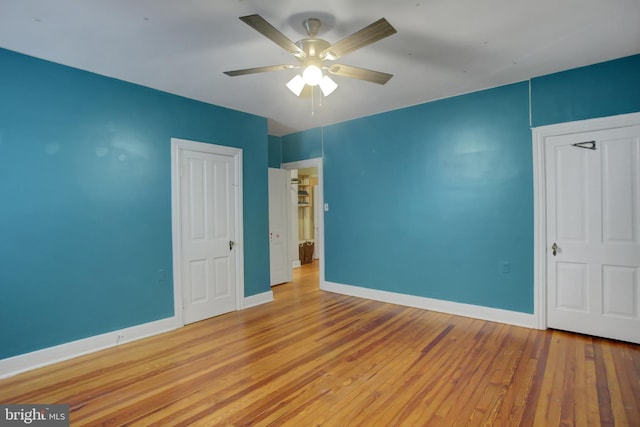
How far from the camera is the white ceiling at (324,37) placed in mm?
2258

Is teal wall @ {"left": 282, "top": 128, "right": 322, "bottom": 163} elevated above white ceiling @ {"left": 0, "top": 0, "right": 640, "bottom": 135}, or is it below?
below

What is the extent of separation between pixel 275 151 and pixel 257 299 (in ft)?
9.36

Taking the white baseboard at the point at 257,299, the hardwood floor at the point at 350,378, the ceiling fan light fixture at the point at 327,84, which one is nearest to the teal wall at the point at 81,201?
the hardwood floor at the point at 350,378

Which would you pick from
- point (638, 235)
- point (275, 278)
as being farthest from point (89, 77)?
point (638, 235)

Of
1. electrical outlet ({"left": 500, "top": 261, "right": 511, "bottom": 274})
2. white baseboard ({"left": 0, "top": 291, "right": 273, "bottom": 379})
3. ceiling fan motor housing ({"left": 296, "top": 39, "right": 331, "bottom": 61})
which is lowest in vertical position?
white baseboard ({"left": 0, "top": 291, "right": 273, "bottom": 379})

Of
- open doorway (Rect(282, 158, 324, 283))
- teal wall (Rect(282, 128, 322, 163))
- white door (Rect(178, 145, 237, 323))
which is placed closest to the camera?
white door (Rect(178, 145, 237, 323))

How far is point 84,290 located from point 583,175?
5.32 metres

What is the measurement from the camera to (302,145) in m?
5.87

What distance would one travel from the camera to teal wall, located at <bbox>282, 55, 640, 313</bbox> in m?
3.50

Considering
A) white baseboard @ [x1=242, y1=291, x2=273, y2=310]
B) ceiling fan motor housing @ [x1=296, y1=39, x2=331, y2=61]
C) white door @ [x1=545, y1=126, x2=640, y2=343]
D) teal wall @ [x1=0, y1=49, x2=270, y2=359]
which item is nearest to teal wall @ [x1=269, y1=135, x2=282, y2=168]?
teal wall @ [x1=0, y1=49, x2=270, y2=359]

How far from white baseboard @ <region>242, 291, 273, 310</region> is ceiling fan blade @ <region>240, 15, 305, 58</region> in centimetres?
348

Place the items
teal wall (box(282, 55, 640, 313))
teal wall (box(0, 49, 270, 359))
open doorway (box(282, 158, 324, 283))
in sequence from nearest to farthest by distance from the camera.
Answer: teal wall (box(0, 49, 270, 359)), teal wall (box(282, 55, 640, 313)), open doorway (box(282, 158, 324, 283))

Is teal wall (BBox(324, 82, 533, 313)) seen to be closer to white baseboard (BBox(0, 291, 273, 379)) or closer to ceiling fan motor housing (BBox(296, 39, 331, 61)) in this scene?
ceiling fan motor housing (BBox(296, 39, 331, 61))

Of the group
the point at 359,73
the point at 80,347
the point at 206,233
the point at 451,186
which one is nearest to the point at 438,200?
the point at 451,186
